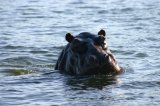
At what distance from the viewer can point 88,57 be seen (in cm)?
1173

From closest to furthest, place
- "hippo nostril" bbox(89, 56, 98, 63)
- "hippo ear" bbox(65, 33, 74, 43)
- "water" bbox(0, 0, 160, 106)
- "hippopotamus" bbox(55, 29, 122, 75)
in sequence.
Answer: "water" bbox(0, 0, 160, 106)
"hippo nostril" bbox(89, 56, 98, 63)
"hippopotamus" bbox(55, 29, 122, 75)
"hippo ear" bbox(65, 33, 74, 43)

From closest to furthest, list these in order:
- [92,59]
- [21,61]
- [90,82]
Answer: [92,59], [90,82], [21,61]

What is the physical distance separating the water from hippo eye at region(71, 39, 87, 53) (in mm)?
547

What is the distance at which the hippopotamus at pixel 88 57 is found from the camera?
1160 centimetres

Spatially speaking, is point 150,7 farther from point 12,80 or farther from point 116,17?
point 12,80

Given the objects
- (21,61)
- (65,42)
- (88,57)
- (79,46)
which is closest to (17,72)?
(21,61)

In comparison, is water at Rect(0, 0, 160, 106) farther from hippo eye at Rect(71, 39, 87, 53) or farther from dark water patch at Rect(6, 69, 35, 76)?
hippo eye at Rect(71, 39, 87, 53)

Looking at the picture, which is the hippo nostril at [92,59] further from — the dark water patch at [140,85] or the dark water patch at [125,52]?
the dark water patch at [125,52]

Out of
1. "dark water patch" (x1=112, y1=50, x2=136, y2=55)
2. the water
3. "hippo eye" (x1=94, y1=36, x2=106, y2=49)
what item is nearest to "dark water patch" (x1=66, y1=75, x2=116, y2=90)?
the water

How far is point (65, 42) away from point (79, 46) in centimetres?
599

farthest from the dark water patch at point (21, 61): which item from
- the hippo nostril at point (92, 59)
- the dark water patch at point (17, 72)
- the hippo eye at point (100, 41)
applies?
the hippo nostril at point (92, 59)

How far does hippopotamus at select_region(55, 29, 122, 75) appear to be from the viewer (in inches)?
457

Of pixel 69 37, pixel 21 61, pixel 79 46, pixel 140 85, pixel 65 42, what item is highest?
pixel 69 37

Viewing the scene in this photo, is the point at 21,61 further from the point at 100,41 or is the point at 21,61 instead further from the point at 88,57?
the point at 88,57
